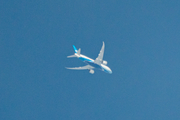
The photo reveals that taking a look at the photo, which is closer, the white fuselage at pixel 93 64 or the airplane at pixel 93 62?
the airplane at pixel 93 62

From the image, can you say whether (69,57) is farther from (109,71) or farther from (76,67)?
(109,71)

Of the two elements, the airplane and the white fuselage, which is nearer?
the airplane

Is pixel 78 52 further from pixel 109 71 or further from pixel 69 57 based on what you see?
pixel 109 71

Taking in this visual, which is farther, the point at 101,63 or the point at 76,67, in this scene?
the point at 76,67

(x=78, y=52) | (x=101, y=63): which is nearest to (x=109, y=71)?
(x=101, y=63)

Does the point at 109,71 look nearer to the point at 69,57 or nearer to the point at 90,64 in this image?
the point at 90,64

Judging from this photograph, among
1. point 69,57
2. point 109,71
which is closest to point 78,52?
point 69,57

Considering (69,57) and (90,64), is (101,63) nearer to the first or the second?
(90,64)
